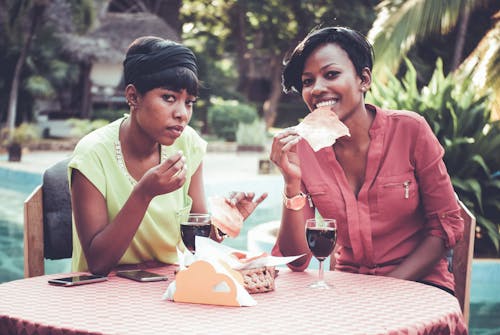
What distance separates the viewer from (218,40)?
28.1m

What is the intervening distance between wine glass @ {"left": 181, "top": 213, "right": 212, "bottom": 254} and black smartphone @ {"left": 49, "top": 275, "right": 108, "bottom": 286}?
28 cm

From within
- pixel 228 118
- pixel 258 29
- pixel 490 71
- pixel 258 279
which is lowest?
pixel 228 118

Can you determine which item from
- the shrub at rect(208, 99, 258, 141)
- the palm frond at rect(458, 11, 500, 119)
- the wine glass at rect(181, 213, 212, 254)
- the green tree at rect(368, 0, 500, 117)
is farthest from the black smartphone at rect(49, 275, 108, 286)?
the shrub at rect(208, 99, 258, 141)

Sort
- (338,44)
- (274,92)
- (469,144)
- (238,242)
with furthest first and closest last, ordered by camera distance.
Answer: (274,92)
(238,242)
(469,144)
(338,44)

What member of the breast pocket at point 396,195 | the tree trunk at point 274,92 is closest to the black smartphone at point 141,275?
the breast pocket at point 396,195

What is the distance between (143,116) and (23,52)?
17.5 meters

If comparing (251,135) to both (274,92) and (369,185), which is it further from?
(369,185)

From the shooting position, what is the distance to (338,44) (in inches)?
103

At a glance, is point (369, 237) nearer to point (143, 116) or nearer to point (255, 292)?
point (255, 292)

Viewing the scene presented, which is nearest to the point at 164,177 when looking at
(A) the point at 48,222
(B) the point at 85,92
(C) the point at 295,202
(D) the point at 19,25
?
(C) the point at 295,202

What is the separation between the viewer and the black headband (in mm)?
2357


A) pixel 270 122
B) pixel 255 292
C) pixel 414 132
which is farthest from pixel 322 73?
pixel 270 122

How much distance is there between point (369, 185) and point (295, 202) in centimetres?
34

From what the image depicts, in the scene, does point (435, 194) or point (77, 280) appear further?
point (435, 194)
